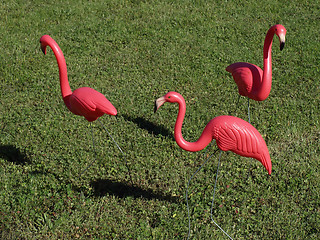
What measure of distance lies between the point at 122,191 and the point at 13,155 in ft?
5.64

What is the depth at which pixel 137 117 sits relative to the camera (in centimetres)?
596

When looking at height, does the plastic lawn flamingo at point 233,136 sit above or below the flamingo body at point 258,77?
below

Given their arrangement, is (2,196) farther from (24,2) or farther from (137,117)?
(24,2)

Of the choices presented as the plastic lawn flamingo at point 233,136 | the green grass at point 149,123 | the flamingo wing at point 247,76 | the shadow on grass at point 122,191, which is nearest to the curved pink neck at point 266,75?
the flamingo wing at point 247,76

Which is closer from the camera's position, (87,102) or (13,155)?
(87,102)

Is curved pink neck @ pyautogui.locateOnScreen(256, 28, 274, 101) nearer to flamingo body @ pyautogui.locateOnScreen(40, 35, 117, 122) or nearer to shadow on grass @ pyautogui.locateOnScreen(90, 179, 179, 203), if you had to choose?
shadow on grass @ pyautogui.locateOnScreen(90, 179, 179, 203)

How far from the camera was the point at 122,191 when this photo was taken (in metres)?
4.73

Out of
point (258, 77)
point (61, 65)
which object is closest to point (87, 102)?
point (61, 65)

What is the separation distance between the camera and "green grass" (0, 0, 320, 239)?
4.42 metres

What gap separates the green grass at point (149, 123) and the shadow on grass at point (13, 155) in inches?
0.7

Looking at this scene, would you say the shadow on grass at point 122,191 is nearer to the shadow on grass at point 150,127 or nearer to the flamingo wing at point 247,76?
the shadow on grass at point 150,127

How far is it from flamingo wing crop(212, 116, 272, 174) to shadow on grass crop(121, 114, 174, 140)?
182 centimetres

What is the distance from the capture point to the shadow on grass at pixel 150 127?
5.65 meters

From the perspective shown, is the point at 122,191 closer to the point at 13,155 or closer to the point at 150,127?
the point at 150,127
